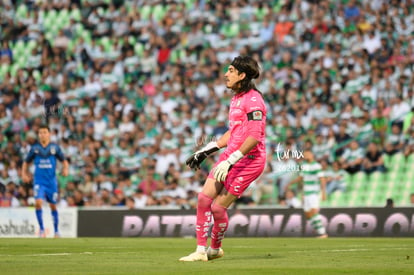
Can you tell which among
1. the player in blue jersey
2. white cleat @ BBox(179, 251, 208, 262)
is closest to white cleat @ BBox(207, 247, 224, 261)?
white cleat @ BBox(179, 251, 208, 262)

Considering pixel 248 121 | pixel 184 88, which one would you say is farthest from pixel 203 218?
pixel 184 88

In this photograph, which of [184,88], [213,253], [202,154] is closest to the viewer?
[213,253]

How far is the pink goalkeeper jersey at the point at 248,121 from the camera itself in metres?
12.0

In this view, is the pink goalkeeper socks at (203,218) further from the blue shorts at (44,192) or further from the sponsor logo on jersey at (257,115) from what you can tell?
the blue shorts at (44,192)

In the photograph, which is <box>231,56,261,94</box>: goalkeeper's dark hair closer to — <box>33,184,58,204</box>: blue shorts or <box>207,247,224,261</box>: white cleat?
<box>207,247,224,261</box>: white cleat

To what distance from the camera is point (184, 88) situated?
1166 inches

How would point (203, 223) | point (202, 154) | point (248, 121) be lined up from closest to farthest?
point (248, 121)
point (203, 223)
point (202, 154)

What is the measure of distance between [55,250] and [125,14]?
19.0 meters

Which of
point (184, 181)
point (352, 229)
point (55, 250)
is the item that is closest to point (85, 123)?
point (184, 181)

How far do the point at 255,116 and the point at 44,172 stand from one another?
40.1 ft

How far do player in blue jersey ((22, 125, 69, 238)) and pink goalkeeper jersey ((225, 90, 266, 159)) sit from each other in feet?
37.1

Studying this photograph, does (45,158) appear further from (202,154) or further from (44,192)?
(202,154)

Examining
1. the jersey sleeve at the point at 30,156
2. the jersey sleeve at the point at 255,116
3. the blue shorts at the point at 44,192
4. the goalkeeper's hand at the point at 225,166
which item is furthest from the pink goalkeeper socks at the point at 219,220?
the jersey sleeve at the point at 30,156

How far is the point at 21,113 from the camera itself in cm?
3080
